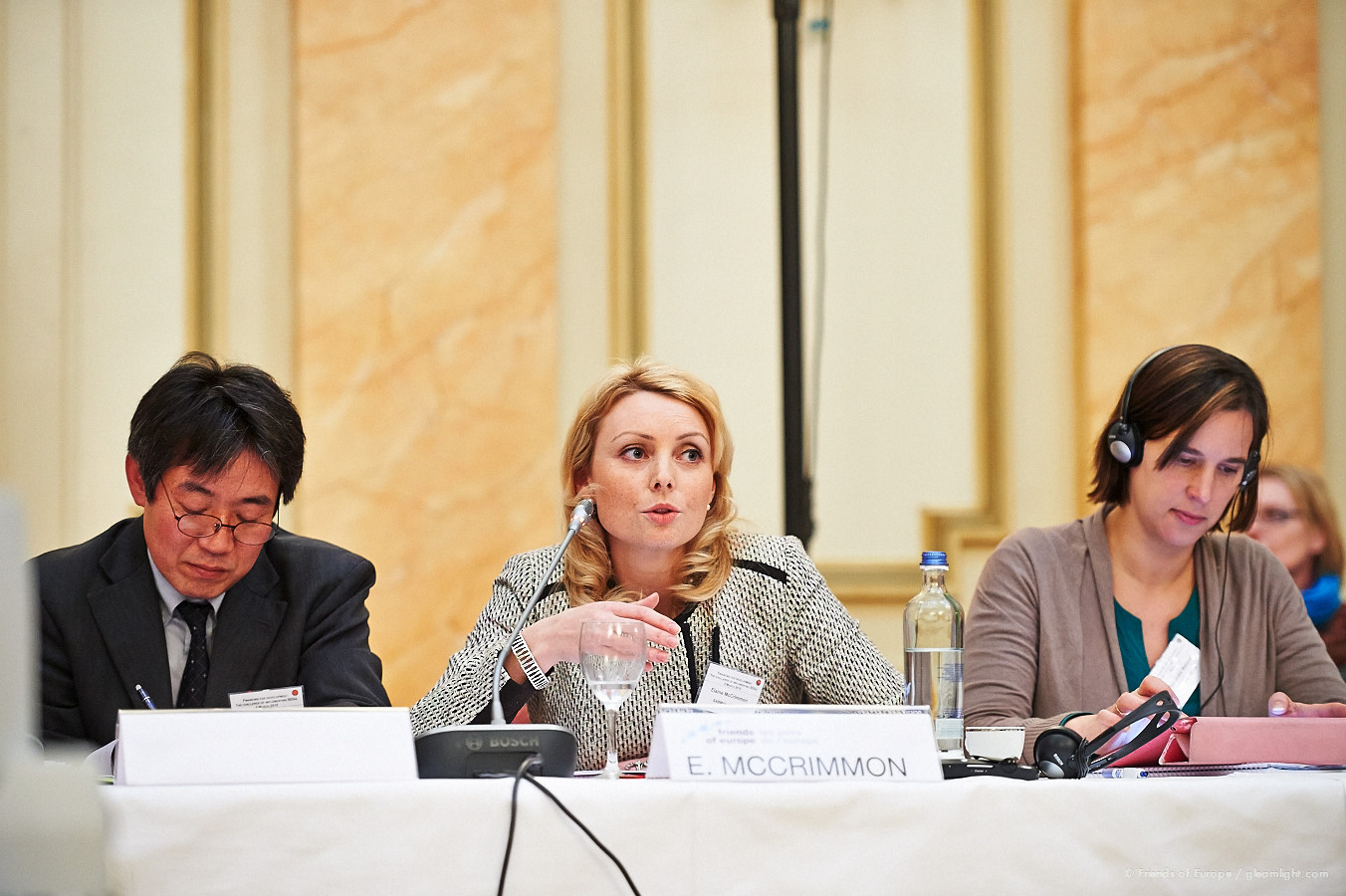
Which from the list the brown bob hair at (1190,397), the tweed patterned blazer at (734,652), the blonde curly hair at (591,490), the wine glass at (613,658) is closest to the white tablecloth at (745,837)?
the wine glass at (613,658)

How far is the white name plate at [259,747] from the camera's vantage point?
1296mm

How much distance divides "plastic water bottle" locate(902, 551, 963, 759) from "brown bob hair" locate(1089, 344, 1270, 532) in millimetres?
511

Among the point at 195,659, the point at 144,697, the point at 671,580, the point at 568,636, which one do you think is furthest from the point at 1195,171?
the point at 144,697

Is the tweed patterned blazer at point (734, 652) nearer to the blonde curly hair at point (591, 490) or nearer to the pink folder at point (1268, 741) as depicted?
the blonde curly hair at point (591, 490)

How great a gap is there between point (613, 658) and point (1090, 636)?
1.06 m

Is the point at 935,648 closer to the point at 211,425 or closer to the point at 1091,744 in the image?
the point at 1091,744

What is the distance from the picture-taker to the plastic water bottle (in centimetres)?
188

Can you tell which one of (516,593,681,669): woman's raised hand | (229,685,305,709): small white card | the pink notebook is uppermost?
(516,593,681,669): woman's raised hand

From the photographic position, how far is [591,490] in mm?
2146

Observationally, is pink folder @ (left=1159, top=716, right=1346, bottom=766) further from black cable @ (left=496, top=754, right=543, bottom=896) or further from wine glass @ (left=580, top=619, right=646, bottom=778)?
black cable @ (left=496, top=754, right=543, bottom=896)

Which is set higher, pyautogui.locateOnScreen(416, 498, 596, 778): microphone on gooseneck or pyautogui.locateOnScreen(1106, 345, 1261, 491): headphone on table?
pyautogui.locateOnScreen(1106, 345, 1261, 491): headphone on table

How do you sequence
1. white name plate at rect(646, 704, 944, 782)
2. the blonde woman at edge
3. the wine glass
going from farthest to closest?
the blonde woman at edge, the wine glass, white name plate at rect(646, 704, 944, 782)

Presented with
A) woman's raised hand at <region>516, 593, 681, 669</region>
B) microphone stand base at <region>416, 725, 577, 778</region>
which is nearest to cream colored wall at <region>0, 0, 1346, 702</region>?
woman's raised hand at <region>516, 593, 681, 669</region>

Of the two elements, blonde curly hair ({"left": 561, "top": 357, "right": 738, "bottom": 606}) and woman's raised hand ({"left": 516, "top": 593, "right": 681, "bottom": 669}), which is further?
blonde curly hair ({"left": 561, "top": 357, "right": 738, "bottom": 606})
